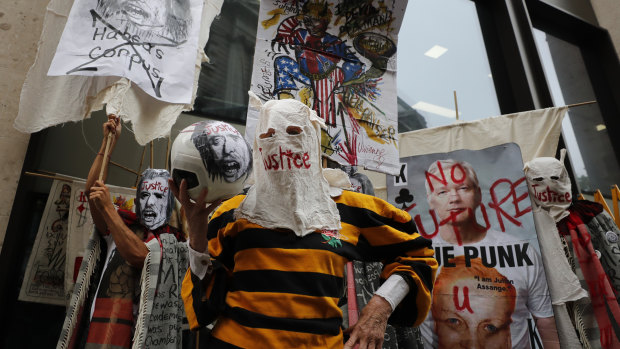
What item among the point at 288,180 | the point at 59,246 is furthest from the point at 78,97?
the point at 288,180

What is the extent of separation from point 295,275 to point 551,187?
8.50ft

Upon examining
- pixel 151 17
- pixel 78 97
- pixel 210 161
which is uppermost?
pixel 151 17

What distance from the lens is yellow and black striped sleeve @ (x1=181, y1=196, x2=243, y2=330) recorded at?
1.16m

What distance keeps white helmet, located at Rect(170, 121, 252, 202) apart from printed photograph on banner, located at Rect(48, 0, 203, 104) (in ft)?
3.31

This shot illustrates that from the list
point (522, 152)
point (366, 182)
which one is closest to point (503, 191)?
point (522, 152)

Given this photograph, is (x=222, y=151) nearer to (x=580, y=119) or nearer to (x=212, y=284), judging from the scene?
(x=212, y=284)

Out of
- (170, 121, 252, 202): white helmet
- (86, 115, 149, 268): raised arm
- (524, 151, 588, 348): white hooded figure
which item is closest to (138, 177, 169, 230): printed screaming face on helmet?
(86, 115, 149, 268): raised arm

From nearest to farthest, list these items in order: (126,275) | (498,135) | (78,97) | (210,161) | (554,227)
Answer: (210,161), (126,275), (78,97), (554,227), (498,135)

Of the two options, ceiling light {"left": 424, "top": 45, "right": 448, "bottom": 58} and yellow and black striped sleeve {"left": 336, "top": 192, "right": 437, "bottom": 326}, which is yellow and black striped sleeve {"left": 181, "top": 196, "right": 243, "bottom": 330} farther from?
ceiling light {"left": 424, "top": 45, "right": 448, "bottom": 58}

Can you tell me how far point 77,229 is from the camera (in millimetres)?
2594

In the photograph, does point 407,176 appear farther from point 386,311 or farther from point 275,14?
point 386,311

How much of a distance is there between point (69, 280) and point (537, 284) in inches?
131

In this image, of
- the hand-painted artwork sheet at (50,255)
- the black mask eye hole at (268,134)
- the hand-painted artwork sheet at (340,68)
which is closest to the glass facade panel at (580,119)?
the hand-painted artwork sheet at (340,68)

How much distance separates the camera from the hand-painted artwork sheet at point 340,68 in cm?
204
